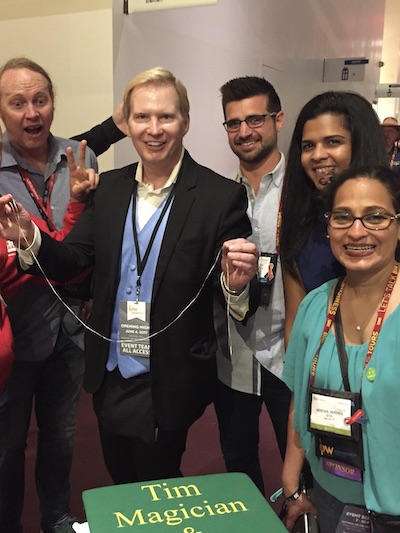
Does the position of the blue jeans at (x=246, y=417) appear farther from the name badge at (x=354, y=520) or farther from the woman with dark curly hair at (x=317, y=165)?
the name badge at (x=354, y=520)

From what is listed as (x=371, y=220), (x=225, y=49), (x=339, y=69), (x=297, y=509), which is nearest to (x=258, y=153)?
(x=371, y=220)

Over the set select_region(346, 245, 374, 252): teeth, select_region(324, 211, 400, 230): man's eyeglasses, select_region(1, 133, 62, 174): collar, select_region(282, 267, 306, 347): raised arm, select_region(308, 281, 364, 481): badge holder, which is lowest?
select_region(308, 281, 364, 481): badge holder

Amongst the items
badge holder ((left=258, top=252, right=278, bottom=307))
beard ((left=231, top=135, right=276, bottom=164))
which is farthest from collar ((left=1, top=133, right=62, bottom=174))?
badge holder ((left=258, top=252, right=278, bottom=307))

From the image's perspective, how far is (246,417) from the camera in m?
2.01

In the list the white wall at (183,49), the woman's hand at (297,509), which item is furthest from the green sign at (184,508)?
the white wall at (183,49)

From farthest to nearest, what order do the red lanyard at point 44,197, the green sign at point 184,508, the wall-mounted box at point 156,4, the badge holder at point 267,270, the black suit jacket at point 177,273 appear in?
the wall-mounted box at point 156,4 → the red lanyard at point 44,197 → the badge holder at point 267,270 → the black suit jacket at point 177,273 → the green sign at point 184,508

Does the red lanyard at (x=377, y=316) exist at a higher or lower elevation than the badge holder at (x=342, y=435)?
higher

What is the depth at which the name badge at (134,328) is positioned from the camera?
1.63 metres

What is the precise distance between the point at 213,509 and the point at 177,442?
811mm

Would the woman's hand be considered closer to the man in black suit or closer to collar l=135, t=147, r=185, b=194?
the man in black suit

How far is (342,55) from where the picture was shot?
8.46 m

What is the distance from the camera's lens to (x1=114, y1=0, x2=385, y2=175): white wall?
12.3ft

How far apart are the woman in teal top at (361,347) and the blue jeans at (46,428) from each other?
3.36ft

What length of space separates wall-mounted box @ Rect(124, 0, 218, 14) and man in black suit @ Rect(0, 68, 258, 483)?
1.55 meters
